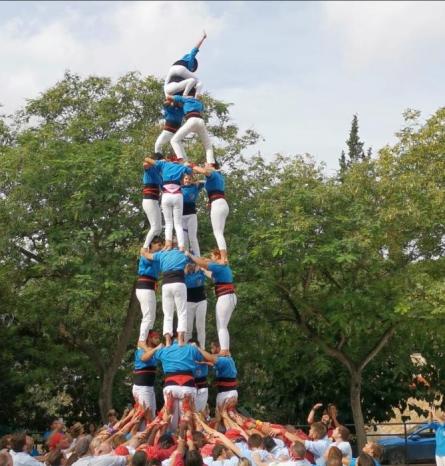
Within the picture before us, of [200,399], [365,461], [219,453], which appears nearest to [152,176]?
[200,399]

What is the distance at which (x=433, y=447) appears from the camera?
23219 millimetres

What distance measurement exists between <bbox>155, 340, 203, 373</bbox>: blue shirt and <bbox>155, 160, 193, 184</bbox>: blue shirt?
2.98 metres

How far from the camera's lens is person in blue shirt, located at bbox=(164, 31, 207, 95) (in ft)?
54.9

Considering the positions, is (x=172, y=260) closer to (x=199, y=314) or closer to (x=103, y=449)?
(x=199, y=314)

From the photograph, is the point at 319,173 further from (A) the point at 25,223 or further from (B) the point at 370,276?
(A) the point at 25,223

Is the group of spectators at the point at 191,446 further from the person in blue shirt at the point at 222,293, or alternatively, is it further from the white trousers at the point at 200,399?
the person in blue shirt at the point at 222,293

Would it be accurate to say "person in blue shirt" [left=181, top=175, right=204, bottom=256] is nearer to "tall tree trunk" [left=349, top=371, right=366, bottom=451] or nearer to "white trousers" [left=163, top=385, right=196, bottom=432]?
"white trousers" [left=163, top=385, right=196, bottom=432]

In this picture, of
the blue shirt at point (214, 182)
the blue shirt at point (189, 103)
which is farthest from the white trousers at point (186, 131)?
the blue shirt at point (214, 182)

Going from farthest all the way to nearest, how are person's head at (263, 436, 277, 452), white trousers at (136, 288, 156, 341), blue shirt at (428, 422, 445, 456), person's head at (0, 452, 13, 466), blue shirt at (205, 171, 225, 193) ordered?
blue shirt at (205, 171, 225, 193) < white trousers at (136, 288, 156, 341) < blue shirt at (428, 422, 445, 456) < person's head at (263, 436, 277, 452) < person's head at (0, 452, 13, 466)

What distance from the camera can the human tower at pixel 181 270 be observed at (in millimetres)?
15125

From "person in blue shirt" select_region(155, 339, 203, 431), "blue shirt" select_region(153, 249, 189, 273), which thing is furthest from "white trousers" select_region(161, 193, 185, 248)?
"person in blue shirt" select_region(155, 339, 203, 431)

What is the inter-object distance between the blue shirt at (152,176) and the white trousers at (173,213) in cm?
82

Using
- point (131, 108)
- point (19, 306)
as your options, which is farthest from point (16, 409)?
point (131, 108)

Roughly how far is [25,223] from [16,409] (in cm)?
658
